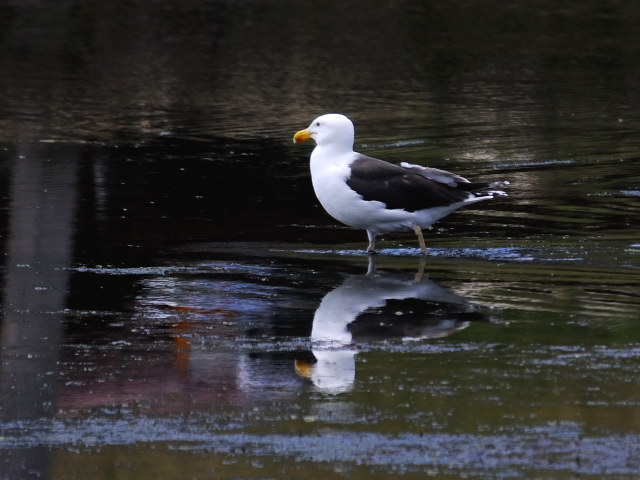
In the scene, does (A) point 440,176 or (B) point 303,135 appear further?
(B) point 303,135

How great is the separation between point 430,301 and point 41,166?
880 centimetres

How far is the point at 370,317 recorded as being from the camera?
8.35 metres

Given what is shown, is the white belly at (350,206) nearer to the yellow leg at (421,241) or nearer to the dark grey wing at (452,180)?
the yellow leg at (421,241)

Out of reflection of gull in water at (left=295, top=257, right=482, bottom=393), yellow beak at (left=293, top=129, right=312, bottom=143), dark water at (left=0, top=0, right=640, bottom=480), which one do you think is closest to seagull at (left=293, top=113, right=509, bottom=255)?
yellow beak at (left=293, top=129, right=312, bottom=143)

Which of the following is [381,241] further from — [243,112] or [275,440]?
[243,112]

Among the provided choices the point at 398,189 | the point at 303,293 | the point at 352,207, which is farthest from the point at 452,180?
the point at 303,293

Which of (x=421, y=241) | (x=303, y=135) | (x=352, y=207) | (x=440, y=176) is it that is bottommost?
(x=421, y=241)

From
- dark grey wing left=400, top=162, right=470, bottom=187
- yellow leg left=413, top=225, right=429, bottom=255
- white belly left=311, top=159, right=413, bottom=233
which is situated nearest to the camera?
white belly left=311, top=159, right=413, bottom=233

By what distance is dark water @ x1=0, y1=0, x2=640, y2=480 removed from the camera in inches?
233

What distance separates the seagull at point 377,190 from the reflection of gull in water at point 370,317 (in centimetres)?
93

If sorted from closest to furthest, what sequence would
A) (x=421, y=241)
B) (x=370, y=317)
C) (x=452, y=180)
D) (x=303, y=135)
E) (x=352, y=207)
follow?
(x=370, y=317) < (x=352, y=207) < (x=421, y=241) < (x=452, y=180) < (x=303, y=135)

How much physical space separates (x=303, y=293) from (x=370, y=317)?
3.36 feet

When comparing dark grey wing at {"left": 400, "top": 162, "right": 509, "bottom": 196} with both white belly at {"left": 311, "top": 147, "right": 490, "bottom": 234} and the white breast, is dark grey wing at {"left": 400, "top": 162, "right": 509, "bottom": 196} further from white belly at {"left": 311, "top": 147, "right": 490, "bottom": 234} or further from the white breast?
the white breast

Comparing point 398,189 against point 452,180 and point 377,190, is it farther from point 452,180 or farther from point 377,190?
point 452,180
